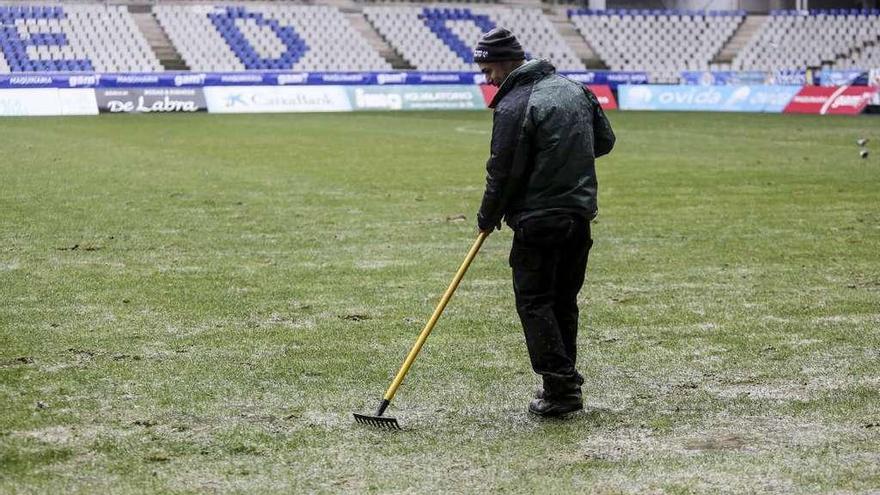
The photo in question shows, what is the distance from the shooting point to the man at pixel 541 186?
703 centimetres

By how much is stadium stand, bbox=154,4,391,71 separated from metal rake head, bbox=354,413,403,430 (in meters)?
50.1

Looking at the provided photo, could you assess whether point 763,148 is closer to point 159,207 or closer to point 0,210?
point 159,207

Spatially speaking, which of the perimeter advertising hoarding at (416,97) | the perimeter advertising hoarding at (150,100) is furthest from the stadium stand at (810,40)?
the perimeter advertising hoarding at (150,100)

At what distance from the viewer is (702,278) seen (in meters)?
11.6

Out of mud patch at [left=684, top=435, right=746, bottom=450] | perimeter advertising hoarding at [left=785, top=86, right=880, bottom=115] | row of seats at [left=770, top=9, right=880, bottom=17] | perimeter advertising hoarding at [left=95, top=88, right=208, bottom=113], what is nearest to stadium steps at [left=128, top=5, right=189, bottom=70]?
perimeter advertising hoarding at [left=95, top=88, right=208, bottom=113]

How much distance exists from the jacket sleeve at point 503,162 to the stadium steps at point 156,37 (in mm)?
49809

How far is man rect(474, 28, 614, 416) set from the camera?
7.03 m

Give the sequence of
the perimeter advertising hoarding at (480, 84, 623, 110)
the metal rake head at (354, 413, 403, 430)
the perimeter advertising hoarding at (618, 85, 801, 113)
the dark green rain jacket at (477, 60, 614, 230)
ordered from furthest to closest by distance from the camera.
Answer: the perimeter advertising hoarding at (480, 84, 623, 110)
the perimeter advertising hoarding at (618, 85, 801, 113)
the dark green rain jacket at (477, 60, 614, 230)
the metal rake head at (354, 413, 403, 430)

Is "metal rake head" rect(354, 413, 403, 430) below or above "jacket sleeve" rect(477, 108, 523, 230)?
below

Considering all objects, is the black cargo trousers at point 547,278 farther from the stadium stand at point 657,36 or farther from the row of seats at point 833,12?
the row of seats at point 833,12

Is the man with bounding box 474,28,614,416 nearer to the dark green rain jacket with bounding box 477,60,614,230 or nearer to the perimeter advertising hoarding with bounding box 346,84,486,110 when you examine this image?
the dark green rain jacket with bounding box 477,60,614,230

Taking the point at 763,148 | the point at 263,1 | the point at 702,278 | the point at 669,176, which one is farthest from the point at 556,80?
the point at 263,1

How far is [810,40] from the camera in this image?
6312cm

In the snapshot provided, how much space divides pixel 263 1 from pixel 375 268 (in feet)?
170
